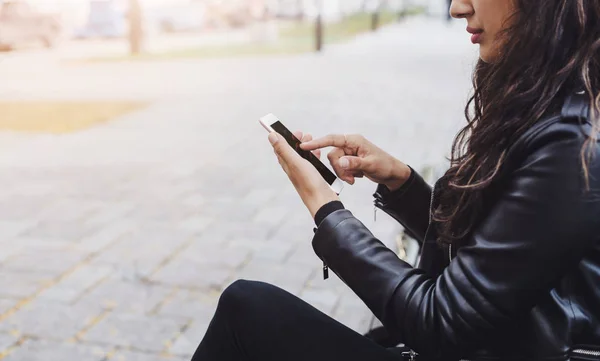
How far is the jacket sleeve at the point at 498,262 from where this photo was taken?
114cm

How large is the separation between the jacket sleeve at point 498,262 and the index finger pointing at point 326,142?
1.00 feet

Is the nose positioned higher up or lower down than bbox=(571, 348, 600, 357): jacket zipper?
higher up

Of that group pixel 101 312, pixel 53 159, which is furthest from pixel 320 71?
pixel 101 312

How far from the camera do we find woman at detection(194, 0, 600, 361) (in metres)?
1.16

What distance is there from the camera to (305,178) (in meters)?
1.53

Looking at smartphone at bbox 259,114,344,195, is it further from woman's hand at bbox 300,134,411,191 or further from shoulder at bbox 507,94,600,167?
shoulder at bbox 507,94,600,167

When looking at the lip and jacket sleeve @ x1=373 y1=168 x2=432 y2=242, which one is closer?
the lip

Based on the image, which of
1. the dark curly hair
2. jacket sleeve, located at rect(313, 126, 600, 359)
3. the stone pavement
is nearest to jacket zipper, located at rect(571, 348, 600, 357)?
jacket sleeve, located at rect(313, 126, 600, 359)

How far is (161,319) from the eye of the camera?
309 cm

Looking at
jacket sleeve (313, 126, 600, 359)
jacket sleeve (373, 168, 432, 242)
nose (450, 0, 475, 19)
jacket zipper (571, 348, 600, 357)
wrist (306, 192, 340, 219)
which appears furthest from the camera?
jacket sleeve (373, 168, 432, 242)

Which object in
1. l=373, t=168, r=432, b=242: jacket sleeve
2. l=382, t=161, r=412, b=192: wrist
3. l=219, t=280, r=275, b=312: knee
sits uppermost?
l=382, t=161, r=412, b=192: wrist

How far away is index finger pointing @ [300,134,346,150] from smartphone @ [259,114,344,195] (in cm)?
2

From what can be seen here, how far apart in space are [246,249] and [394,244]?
33.2 inches

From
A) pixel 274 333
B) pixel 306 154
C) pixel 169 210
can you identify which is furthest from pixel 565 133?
pixel 169 210
